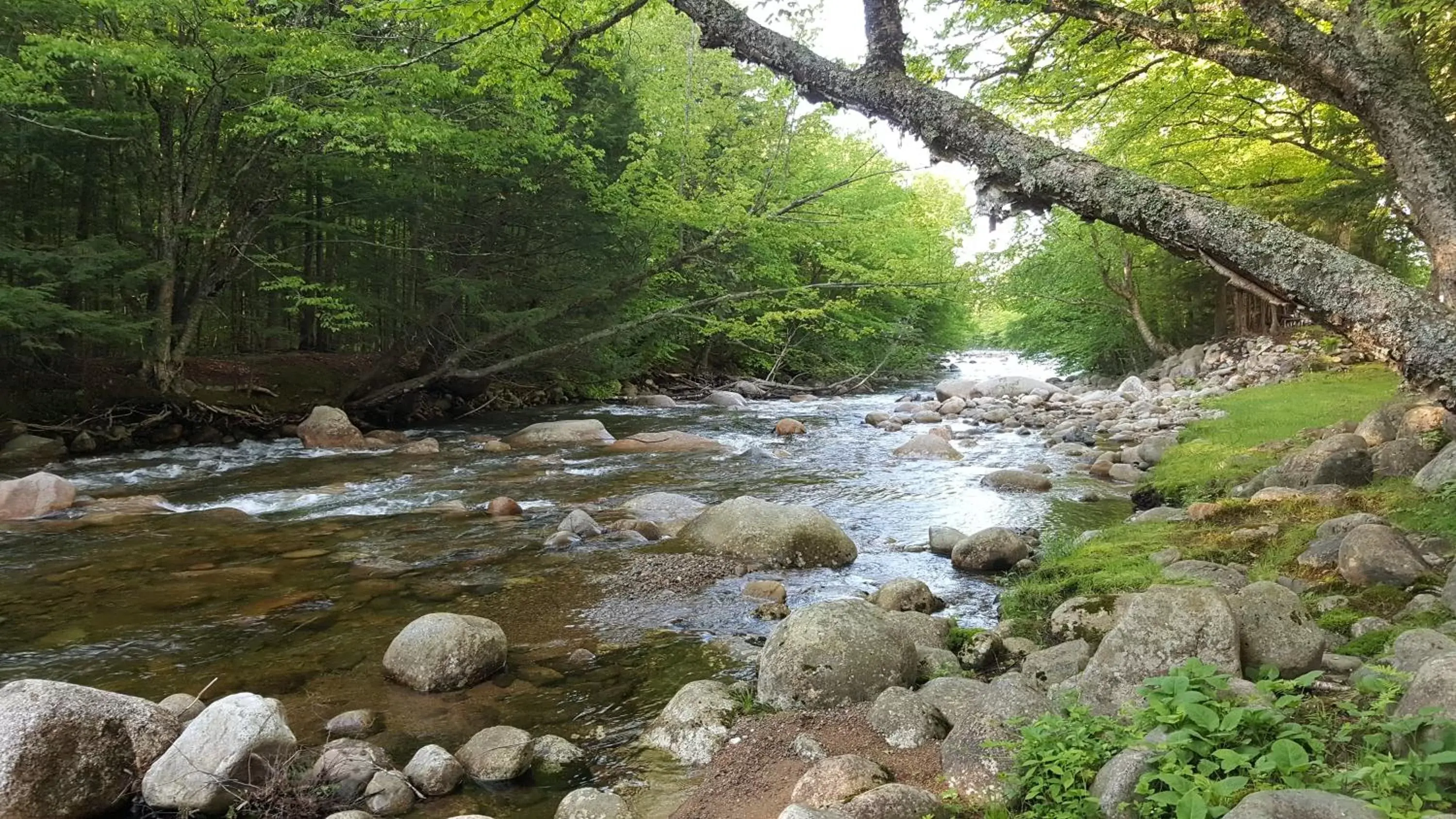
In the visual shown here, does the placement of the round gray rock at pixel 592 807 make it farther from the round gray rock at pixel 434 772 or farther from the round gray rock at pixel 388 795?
→ the round gray rock at pixel 388 795

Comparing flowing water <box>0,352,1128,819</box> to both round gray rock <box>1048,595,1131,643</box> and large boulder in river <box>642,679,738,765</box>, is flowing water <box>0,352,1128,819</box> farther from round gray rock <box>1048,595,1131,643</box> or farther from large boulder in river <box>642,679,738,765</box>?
round gray rock <box>1048,595,1131,643</box>

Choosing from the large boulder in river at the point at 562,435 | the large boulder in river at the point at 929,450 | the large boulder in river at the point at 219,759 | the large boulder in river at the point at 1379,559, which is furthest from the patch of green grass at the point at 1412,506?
the large boulder in river at the point at 562,435

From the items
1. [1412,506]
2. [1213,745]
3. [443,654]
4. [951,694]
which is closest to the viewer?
[1213,745]

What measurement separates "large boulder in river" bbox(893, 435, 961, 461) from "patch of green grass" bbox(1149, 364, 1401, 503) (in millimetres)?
3461

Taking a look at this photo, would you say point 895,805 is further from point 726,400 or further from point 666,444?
point 726,400

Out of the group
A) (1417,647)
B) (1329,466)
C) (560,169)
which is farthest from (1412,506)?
(560,169)

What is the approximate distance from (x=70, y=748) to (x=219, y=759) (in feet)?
2.20

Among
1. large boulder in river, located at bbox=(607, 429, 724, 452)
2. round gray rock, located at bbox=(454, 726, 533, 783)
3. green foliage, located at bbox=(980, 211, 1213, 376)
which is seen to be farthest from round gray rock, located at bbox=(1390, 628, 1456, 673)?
green foliage, located at bbox=(980, 211, 1213, 376)

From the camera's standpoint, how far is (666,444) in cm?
1534

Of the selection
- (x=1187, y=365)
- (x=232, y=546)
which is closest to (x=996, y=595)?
(x=232, y=546)

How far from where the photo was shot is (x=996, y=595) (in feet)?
22.5

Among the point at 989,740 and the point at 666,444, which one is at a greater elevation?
the point at 989,740

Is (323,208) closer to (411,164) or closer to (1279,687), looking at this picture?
(411,164)

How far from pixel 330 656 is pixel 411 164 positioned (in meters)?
12.8
